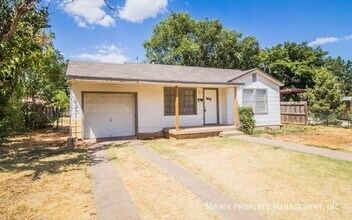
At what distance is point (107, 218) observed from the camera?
3.35m

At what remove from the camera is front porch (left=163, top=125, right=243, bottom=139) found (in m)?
11.0

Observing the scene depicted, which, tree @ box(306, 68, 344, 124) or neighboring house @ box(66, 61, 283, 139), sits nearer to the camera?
neighboring house @ box(66, 61, 283, 139)

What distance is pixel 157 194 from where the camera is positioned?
4285mm

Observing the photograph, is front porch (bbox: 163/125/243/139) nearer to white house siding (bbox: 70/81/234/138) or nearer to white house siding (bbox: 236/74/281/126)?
white house siding (bbox: 70/81/234/138)

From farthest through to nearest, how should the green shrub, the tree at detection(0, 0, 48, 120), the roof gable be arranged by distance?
the green shrub < the roof gable < the tree at detection(0, 0, 48, 120)

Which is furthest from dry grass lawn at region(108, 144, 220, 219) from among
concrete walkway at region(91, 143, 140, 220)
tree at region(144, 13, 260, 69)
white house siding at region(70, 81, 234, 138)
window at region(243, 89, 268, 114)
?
tree at region(144, 13, 260, 69)

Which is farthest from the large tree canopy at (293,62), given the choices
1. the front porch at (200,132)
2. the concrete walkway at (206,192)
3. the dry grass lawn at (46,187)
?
the dry grass lawn at (46,187)

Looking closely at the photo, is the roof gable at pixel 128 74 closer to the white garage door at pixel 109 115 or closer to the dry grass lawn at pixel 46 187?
the white garage door at pixel 109 115

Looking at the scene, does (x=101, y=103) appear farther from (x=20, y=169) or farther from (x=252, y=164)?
(x=252, y=164)

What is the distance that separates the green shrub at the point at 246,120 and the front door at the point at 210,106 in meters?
1.69

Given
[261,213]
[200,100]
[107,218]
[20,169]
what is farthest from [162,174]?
[200,100]

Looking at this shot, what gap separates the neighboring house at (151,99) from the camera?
33.6 ft

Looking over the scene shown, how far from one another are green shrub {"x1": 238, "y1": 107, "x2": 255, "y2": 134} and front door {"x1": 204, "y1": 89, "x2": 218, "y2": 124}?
1.69 meters

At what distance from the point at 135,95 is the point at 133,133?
6.61 feet
